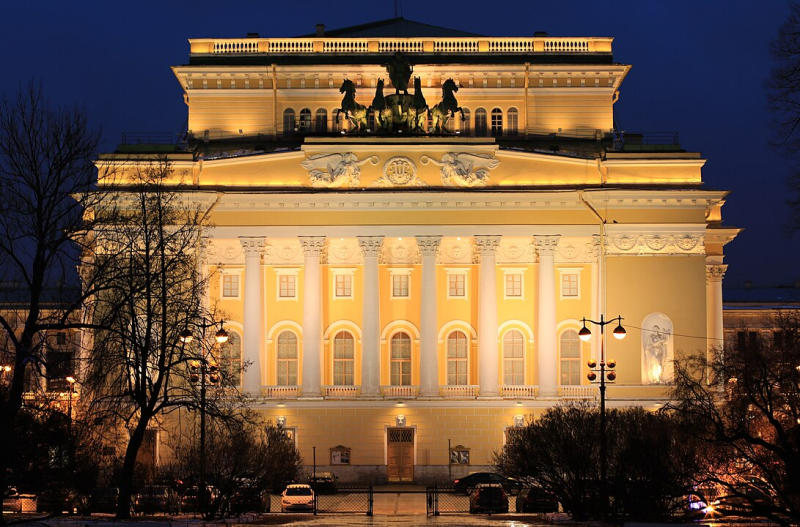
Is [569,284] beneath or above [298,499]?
above

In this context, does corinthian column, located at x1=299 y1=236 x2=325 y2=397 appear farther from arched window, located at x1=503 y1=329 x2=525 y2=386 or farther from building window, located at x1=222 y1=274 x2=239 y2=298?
arched window, located at x1=503 y1=329 x2=525 y2=386

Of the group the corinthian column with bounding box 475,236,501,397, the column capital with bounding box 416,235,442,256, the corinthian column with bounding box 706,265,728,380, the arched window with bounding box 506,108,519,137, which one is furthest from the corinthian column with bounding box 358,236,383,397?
the corinthian column with bounding box 706,265,728,380

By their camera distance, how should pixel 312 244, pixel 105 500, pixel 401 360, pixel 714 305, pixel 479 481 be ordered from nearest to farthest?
pixel 105 500 < pixel 479 481 < pixel 312 244 < pixel 401 360 < pixel 714 305

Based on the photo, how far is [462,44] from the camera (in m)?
71.4

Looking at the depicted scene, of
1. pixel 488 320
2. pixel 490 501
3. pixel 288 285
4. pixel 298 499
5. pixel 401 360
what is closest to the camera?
pixel 490 501

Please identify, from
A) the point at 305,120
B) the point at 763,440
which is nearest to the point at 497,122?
the point at 305,120

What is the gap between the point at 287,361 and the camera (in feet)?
213

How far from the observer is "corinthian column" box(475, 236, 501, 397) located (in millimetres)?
63000

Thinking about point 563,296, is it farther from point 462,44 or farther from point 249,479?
point 249,479

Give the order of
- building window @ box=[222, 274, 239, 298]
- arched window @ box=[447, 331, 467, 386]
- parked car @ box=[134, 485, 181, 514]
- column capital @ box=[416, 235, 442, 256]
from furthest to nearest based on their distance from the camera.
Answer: building window @ box=[222, 274, 239, 298]
arched window @ box=[447, 331, 467, 386]
column capital @ box=[416, 235, 442, 256]
parked car @ box=[134, 485, 181, 514]

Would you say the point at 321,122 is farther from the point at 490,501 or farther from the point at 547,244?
the point at 490,501

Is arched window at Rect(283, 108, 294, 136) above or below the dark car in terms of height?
above

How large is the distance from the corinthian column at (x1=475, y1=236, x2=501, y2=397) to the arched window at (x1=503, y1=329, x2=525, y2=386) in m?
1.73

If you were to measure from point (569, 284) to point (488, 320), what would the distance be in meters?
4.83
